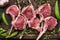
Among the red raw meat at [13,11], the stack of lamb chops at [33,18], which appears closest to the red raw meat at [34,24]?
the stack of lamb chops at [33,18]

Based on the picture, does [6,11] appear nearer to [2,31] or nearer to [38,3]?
[2,31]

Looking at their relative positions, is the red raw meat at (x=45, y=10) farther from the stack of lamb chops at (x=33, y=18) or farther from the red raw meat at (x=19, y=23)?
the red raw meat at (x=19, y=23)

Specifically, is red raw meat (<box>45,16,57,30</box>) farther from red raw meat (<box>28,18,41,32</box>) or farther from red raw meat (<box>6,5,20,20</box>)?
red raw meat (<box>6,5,20,20</box>)

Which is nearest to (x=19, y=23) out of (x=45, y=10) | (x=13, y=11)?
(x=13, y=11)

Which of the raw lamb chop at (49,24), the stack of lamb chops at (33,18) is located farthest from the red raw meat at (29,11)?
the raw lamb chop at (49,24)

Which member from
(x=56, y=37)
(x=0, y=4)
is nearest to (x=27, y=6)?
(x=0, y=4)

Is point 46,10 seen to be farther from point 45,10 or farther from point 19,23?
point 19,23

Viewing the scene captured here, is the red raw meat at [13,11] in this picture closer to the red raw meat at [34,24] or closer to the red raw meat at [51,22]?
the red raw meat at [34,24]

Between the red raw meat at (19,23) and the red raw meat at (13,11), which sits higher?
the red raw meat at (13,11)

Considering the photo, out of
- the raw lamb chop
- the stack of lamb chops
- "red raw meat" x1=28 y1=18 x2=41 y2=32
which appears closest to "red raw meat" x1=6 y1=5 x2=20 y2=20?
the stack of lamb chops
